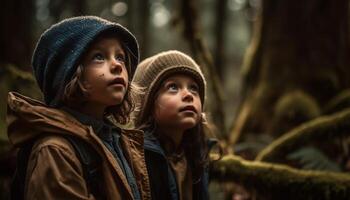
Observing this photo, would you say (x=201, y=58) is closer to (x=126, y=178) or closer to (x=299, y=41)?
(x=299, y=41)

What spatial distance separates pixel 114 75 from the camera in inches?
115

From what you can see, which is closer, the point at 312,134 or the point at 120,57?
the point at 120,57

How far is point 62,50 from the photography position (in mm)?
2895

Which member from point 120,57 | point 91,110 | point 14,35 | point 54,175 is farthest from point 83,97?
point 14,35

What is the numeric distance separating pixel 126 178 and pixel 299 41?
5293 millimetres

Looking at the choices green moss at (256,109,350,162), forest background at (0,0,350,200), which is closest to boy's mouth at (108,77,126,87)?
forest background at (0,0,350,200)

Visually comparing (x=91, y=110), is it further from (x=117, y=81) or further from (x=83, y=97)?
(x=117, y=81)

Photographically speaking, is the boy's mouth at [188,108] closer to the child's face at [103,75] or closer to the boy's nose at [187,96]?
the boy's nose at [187,96]

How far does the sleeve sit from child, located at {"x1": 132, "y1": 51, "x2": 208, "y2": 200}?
103cm

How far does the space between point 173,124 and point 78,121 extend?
3.27 feet

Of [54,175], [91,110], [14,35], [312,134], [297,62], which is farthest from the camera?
[14,35]

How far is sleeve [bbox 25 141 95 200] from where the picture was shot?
254 cm

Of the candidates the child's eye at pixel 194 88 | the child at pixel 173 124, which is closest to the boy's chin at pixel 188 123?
the child at pixel 173 124

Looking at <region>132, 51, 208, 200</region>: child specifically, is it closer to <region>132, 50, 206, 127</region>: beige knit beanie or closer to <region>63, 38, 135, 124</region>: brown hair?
<region>132, 50, 206, 127</region>: beige knit beanie
